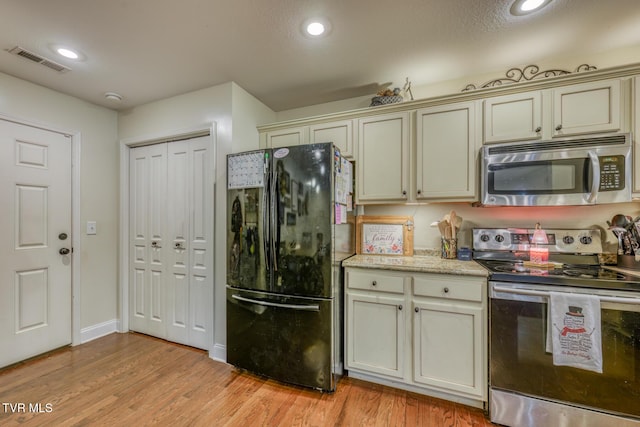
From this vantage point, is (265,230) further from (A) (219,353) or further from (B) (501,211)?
(B) (501,211)

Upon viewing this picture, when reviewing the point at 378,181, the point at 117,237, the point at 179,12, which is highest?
the point at 179,12

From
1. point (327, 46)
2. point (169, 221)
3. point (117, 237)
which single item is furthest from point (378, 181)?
point (117, 237)

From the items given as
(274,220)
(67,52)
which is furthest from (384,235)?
(67,52)

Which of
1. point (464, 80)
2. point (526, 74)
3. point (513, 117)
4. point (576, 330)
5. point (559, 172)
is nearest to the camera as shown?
point (576, 330)

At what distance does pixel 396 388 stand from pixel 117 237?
127 inches

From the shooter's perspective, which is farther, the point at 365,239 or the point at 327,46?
the point at 365,239

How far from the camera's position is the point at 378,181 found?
2.26 m

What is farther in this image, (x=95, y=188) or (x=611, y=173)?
(x=95, y=188)

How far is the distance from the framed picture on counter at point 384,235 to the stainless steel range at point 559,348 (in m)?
0.78

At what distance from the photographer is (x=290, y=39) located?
1822 mm

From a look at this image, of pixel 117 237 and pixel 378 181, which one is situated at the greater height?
pixel 378 181

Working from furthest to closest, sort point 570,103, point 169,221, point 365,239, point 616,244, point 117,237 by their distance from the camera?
point 117,237 → point 169,221 → point 365,239 → point 616,244 → point 570,103

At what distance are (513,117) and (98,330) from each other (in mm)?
4337

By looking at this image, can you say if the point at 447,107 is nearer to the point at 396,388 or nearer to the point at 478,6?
the point at 478,6
